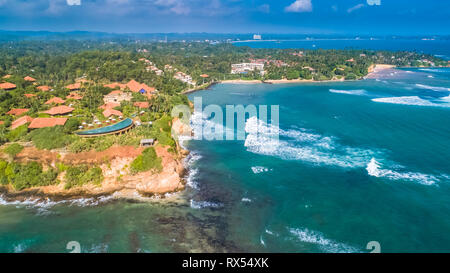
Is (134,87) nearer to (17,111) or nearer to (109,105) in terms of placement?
(109,105)

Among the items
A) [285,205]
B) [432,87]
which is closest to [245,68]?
[432,87]

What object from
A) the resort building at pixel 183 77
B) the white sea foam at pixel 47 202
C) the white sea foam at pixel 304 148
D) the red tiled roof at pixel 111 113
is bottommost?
the white sea foam at pixel 47 202

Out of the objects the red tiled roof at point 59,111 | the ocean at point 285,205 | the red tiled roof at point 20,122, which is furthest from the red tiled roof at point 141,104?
the red tiled roof at point 20,122

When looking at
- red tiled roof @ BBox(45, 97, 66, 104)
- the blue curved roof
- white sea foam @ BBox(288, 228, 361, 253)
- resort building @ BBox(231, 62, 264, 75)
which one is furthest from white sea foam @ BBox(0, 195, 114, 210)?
resort building @ BBox(231, 62, 264, 75)

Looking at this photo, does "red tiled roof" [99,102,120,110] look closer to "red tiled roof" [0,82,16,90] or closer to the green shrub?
the green shrub

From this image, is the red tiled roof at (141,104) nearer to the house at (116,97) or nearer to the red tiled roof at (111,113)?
the house at (116,97)

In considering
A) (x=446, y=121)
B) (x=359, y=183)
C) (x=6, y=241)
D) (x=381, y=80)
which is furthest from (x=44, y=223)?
(x=381, y=80)
